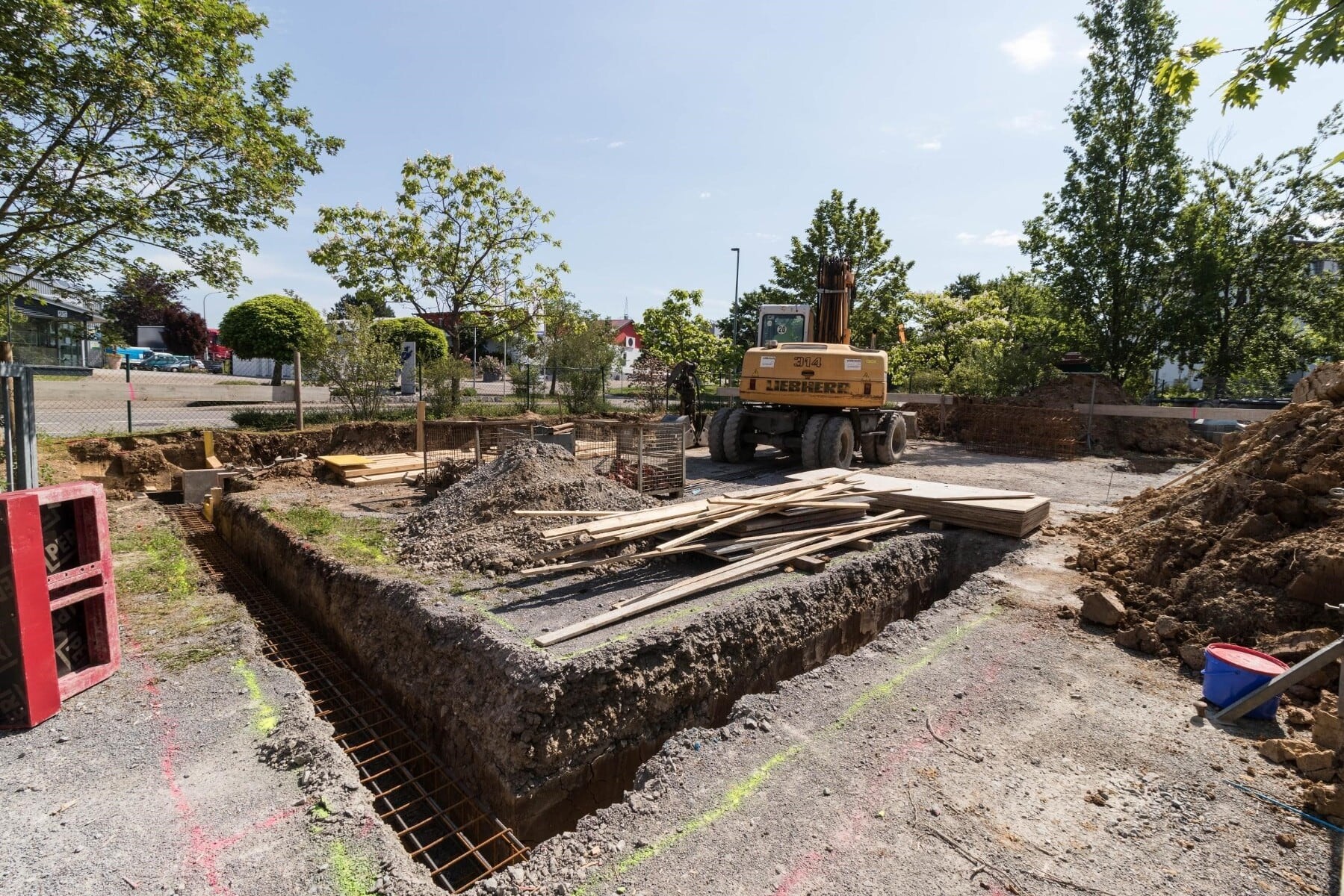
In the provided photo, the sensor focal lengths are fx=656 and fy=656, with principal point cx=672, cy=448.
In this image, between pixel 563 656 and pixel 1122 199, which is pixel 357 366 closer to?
pixel 563 656

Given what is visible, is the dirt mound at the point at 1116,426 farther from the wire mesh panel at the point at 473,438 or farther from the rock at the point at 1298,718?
the rock at the point at 1298,718

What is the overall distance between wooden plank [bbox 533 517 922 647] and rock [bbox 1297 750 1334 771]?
362cm

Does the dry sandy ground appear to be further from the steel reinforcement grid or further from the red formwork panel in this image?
the steel reinforcement grid

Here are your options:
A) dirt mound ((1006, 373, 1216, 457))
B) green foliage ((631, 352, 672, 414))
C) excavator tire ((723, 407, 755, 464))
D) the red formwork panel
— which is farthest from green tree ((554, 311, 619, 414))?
the red formwork panel

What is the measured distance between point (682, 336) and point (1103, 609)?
2295 cm

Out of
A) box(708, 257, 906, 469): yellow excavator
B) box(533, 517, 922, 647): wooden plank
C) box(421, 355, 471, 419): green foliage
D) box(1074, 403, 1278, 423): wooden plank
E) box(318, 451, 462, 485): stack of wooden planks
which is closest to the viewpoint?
box(533, 517, 922, 647): wooden plank

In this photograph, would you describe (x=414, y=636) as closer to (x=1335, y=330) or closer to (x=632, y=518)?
(x=632, y=518)

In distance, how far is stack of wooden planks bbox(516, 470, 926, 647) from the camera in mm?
5629

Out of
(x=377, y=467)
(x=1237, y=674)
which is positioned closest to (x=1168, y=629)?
(x=1237, y=674)

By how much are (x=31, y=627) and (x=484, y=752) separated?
2.72 m

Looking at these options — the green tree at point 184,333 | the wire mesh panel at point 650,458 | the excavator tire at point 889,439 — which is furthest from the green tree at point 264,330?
the green tree at point 184,333

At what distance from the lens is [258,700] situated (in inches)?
170

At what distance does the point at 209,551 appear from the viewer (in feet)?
29.7

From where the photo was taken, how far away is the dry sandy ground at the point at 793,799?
2.82m
